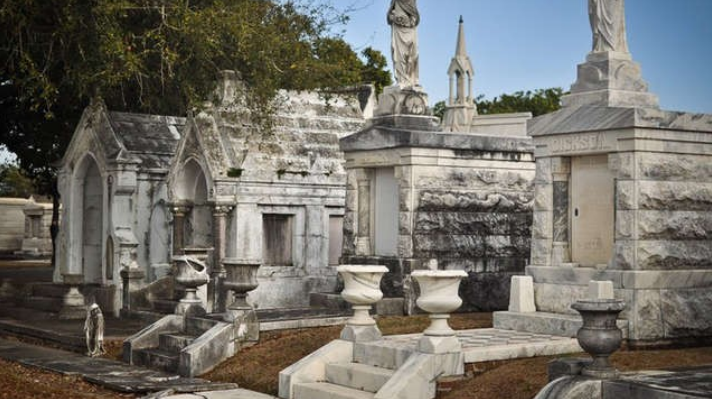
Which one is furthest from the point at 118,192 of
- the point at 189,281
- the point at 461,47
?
the point at 461,47

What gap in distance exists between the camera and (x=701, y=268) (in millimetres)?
14953

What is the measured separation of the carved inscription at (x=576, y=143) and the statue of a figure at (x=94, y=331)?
7.43 metres

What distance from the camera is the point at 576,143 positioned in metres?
15.2

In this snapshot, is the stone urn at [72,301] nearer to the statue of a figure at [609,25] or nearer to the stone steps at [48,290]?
the stone steps at [48,290]

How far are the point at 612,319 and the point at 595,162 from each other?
15.1 feet

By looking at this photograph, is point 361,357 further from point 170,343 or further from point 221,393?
point 170,343

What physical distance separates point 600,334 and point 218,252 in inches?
450

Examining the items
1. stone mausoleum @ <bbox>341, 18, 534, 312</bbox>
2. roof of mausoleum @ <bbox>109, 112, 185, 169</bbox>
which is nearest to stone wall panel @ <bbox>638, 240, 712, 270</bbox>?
stone mausoleum @ <bbox>341, 18, 534, 312</bbox>

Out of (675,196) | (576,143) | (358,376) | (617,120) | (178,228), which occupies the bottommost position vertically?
(358,376)

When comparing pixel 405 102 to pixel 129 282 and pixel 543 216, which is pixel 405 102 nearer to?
pixel 543 216

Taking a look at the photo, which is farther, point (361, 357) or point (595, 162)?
point (595, 162)

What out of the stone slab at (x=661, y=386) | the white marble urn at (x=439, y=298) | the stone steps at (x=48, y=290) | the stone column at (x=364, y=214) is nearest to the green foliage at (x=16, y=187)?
the stone steps at (x=48, y=290)

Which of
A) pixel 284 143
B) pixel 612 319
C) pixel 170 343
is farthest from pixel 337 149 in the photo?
pixel 612 319

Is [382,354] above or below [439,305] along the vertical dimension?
below
